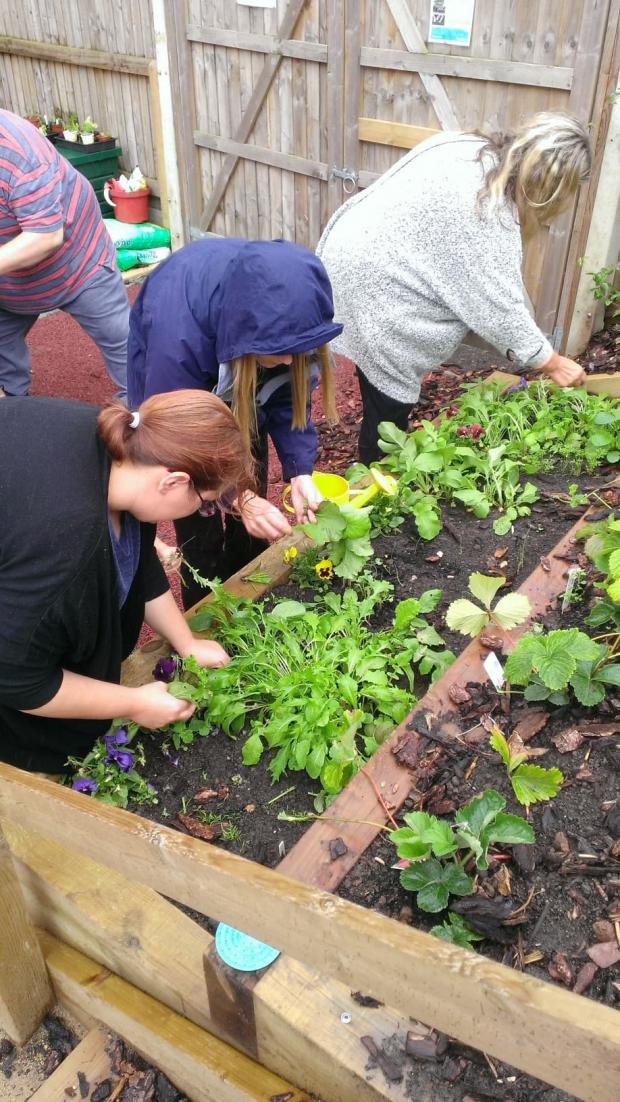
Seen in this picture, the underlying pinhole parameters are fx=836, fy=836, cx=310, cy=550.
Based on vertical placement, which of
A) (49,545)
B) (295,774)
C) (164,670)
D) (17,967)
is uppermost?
(49,545)

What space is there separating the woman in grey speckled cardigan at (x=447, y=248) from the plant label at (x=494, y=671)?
4.55 ft

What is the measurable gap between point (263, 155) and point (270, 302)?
5035 mm

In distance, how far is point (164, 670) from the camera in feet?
7.43

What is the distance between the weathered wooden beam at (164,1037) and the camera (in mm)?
1625

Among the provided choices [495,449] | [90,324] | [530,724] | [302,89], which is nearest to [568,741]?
[530,724]

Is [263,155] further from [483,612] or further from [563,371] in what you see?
[483,612]

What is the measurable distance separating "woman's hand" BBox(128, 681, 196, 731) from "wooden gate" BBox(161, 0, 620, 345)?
3.89 m

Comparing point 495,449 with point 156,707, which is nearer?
point 156,707

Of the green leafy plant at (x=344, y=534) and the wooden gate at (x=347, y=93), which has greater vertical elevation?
the wooden gate at (x=347, y=93)

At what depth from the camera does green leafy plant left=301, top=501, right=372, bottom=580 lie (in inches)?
100

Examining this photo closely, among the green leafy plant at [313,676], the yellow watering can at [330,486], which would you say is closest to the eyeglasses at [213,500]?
the green leafy plant at [313,676]

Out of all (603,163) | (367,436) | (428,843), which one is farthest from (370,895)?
(603,163)

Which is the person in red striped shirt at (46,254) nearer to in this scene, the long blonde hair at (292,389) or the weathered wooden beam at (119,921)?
the long blonde hair at (292,389)

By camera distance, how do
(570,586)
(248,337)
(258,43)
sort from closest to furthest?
(248,337), (570,586), (258,43)
